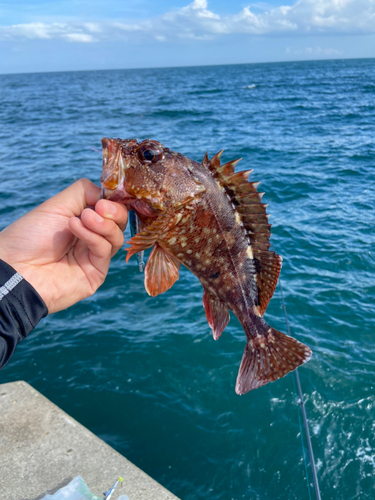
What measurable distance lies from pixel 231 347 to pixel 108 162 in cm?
587

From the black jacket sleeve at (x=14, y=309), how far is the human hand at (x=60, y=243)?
12.8 inches

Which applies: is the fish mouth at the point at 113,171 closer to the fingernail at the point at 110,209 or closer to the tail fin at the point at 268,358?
the fingernail at the point at 110,209

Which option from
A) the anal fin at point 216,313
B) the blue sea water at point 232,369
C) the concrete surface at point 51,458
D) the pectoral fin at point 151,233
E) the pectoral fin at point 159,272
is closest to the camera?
the pectoral fin at point 151,233

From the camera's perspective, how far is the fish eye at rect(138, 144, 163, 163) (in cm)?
255

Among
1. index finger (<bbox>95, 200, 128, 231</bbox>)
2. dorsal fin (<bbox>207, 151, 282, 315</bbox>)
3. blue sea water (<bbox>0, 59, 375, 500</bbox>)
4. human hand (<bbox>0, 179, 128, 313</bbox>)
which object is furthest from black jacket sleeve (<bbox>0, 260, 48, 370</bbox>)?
blue sea water (<bbox>0, 59, 375, 500</bbox>)

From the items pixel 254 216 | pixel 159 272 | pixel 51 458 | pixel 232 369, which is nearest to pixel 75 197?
pixel 159 272

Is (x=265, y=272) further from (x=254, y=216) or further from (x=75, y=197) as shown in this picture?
(x=75, y=197)

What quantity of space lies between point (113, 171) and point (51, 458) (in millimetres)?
3216

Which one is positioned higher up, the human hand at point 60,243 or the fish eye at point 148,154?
the fish eye at point 148,154

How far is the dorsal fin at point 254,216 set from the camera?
8.35ft

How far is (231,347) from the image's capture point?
7.70 m

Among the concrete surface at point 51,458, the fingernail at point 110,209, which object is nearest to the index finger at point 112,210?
the fingernail at point 110,209

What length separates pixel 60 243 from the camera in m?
3.11

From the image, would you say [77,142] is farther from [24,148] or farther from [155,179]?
[155,179]
